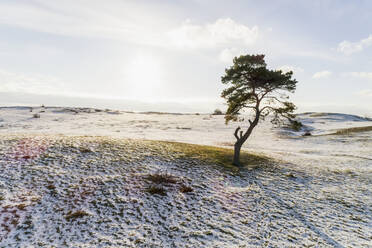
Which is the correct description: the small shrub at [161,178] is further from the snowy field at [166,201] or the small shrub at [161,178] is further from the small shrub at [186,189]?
the small shrub at [186,189]

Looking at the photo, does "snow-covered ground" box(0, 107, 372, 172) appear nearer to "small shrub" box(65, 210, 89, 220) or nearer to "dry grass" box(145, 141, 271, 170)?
"dry grass" box(145, 141, 271, 170)

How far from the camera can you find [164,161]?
729 inches

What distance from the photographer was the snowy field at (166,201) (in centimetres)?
934

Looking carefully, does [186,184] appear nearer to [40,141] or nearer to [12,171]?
[12,171]

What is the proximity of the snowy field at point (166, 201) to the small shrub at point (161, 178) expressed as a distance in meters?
0.31

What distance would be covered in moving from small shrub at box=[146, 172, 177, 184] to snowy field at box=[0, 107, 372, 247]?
31cm

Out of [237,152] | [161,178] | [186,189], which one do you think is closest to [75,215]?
[161,178]

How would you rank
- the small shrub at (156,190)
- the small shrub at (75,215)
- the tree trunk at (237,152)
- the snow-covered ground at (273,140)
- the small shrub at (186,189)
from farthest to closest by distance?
the snow-covered ground at (273,140) < the tree trunk at (237,152) < the small shrub at (186,189) < the small shrub at (156,190) < the small shrub at (75,215)

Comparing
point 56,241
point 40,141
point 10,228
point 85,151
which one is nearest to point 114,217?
point 56,241

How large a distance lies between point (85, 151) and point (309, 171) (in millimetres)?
21191

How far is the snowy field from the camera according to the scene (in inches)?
368

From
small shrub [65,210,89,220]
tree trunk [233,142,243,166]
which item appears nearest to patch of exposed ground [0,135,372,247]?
small shrub [65,210,89,220]

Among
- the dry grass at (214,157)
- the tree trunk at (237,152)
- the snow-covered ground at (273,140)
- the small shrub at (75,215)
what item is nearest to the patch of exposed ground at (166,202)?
the small shrub at (75,215)

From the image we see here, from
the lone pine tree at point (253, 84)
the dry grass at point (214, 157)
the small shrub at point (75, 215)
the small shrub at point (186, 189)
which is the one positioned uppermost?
the lone pine tree at point (253, 84)
